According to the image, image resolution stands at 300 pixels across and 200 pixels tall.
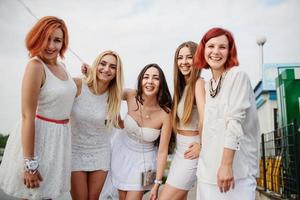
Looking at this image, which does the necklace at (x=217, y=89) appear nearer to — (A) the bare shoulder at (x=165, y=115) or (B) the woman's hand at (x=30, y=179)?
(A) the bare shoulder at (x=165, y=115)

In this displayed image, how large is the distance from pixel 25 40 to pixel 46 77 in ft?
1.04

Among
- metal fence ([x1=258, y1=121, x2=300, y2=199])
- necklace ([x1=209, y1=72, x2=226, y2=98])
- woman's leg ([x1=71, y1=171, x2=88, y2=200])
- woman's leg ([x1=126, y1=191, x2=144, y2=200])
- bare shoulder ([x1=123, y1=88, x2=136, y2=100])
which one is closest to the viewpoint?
necklace ([x1=209, y1=72, x2=226, y2=98])

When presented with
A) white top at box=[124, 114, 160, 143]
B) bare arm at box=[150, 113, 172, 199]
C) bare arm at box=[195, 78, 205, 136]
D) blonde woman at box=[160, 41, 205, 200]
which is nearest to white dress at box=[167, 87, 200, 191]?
blonde woman at box=[160, 41, 205, 200]

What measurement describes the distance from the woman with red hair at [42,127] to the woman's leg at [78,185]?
391mm

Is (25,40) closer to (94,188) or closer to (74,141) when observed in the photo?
(74,141)

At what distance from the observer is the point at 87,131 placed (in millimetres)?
3199

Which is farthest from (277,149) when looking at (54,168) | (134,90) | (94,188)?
(54,168)

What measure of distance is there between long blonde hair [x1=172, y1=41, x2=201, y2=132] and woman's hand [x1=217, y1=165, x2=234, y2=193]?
100 centimetres

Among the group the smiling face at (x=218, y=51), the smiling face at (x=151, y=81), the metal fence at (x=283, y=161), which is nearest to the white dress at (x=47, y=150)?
the smiling face at (x=151, y=81)

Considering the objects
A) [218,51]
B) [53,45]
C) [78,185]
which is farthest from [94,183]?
[218,51]

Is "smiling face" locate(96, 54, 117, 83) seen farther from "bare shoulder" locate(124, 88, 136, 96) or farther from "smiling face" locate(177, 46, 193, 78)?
"smiling face" locate(177, 46, 193, 78)

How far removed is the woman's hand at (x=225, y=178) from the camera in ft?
7.03

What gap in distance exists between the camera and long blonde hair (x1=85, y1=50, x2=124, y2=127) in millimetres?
3273

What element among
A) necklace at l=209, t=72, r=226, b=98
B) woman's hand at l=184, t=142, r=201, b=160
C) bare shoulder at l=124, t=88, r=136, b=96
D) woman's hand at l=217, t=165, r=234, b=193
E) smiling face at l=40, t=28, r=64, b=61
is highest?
smiling face at l=40, t=28, r=64, b=61
